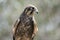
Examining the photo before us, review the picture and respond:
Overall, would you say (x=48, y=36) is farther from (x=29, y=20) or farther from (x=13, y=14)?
(x=29, y=20)

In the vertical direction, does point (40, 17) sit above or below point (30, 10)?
below

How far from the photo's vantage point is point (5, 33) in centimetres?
965

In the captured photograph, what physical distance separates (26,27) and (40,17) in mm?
6231

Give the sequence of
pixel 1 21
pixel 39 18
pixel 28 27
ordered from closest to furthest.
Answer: pixel 28 27, pixel 1 21, pixel 39 18

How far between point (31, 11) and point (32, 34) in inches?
9.7

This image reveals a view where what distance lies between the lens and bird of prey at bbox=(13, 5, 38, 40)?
3.88m

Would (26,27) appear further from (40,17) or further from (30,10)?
(40,17)

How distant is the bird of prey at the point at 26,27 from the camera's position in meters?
3.88

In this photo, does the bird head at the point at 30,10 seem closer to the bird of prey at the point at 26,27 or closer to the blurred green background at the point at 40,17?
the bird of prey at the point at 26,27

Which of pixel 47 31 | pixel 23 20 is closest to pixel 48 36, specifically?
pixel 47 31

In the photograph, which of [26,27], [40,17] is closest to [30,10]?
[26,27]

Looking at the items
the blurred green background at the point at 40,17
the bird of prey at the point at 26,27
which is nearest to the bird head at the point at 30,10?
the bird of prey at the point at 26,27

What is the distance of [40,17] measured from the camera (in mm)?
10086

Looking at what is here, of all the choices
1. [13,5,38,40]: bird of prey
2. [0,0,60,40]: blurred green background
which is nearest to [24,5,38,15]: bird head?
[13,5,38,40]: bird of prey
